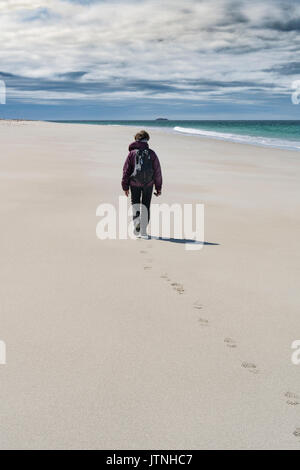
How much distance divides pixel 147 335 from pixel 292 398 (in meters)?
1.46

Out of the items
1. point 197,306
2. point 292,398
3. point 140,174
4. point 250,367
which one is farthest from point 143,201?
point 292,398

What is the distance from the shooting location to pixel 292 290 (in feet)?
19.8

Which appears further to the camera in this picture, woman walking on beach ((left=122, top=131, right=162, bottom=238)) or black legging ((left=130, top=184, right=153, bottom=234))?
black legging ((left=130, top=184, right=153, bottom=234))

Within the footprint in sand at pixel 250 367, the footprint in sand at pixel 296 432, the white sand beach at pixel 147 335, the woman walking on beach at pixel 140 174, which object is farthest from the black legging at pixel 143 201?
the footprint in sand at pixel 296 432

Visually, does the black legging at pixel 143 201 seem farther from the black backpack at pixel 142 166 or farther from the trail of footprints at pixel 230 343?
the trail of footprints at pixel 230 343

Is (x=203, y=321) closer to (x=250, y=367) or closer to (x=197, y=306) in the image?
(x=197, y=306)

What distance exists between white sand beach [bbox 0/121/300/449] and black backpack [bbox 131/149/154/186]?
1.16m

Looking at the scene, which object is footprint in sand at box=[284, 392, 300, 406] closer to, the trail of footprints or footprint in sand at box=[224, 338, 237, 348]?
the trail of footprints

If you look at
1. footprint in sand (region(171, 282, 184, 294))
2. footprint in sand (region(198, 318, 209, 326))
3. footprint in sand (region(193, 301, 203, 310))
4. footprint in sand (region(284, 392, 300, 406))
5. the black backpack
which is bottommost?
footprint in sand (region(284, 392, 300, 406))

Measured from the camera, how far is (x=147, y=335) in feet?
15.5

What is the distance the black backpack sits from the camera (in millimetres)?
8508

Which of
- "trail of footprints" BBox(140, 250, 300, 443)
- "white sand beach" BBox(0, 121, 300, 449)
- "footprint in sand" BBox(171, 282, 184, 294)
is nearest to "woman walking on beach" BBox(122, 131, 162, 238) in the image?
"white sand beach" BBox(0, 121, 300, 449)
